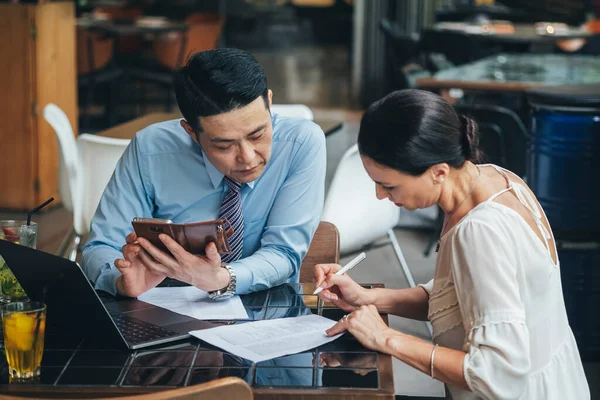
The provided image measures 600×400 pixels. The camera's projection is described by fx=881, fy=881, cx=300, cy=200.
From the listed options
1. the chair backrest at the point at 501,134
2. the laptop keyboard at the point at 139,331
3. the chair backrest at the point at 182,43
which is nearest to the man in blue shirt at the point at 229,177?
the laptop keyboard at the point at 139,331

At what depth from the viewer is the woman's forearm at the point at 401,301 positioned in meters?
2.06

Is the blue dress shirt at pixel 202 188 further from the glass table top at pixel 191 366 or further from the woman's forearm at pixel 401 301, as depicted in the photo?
the glass table top at pixel 191 366

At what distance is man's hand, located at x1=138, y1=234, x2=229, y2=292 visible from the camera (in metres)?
1.89

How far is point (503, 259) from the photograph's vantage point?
1.72 metres

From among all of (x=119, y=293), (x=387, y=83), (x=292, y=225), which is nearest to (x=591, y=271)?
(x=292, y=225)

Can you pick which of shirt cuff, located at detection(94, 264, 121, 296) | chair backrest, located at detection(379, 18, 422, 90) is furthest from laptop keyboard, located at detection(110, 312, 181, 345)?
chair backrest, located at detection(379, 18, 422, 90)

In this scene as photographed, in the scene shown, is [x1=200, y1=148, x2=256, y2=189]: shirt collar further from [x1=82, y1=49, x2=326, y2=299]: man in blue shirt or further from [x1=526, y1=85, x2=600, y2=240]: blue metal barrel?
[x1=526, y1=85, x2=600, y2=240]: blue metal barrel

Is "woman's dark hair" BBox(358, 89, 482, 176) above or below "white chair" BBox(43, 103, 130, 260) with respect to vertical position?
above

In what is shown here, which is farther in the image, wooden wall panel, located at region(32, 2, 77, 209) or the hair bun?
wooden wall panel, located at region(32, 2, 77, 209)

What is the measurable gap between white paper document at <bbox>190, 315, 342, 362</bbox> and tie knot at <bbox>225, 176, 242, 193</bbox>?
0.58 meters

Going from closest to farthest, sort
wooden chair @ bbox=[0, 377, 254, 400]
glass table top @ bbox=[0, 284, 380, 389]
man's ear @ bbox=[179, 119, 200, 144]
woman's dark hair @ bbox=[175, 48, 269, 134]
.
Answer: wooden chair @ bbox=[0, 377, 254, 400] → glass table top @ bbox=[0, 284, 380, 389] → woman's dark hair @ bbox=[175, 48, 269, 134] → man's ear @ bbox=[179, 119, 200, 144]

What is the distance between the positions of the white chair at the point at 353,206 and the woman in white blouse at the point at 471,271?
1.59 m

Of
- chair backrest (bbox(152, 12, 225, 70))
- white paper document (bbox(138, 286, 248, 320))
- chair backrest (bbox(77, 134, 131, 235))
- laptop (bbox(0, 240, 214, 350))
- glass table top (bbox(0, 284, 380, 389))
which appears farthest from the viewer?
chair backrest (bbox(152, 12, 225, 70))

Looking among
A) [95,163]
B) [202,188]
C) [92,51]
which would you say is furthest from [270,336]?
[92,51]
